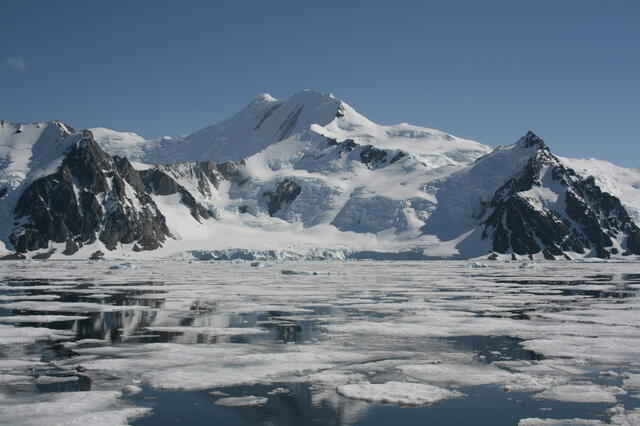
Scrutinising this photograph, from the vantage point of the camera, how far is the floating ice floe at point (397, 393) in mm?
18259

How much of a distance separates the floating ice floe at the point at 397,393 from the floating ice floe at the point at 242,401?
2.57 metres

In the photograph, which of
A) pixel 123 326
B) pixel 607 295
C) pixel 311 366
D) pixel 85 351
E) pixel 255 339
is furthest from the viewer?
pixel 607 295

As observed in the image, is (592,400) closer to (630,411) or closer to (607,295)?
(630,411)

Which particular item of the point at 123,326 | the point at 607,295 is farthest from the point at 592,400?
the point at 607,295

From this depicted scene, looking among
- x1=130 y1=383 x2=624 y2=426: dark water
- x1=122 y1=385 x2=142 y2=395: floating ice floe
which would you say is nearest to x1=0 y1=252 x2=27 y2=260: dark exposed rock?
x1=122 y1=385 x2=142 y2=395: floating ice floe

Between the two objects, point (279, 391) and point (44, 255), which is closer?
point (279, 391)

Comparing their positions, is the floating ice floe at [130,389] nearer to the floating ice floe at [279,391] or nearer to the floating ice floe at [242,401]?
the floating ice floe at [242,401]

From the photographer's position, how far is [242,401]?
1825cm

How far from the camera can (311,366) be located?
23000 millimetres

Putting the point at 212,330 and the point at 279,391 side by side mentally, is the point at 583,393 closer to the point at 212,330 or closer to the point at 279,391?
the point at 279,391

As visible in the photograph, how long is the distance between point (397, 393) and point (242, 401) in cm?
489

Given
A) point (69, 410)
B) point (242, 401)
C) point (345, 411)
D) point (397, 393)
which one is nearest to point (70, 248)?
point (69, 410)

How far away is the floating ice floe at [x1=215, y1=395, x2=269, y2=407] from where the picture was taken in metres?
18.0

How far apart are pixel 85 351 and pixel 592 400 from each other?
65.9 ft
